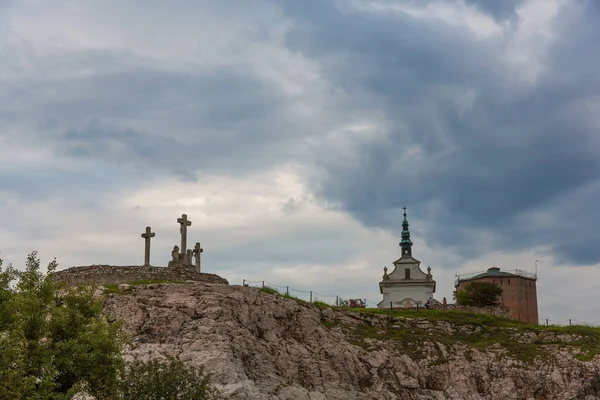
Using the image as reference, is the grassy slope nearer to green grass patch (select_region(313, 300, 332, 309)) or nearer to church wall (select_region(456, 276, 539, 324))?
green grass patch (select_region(313, 300, 332, 309))

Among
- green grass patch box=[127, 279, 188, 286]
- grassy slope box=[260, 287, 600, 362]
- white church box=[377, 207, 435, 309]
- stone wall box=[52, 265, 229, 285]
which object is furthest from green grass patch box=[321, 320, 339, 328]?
white church box=[377, 207, 435, 309]

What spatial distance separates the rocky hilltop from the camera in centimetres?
4656

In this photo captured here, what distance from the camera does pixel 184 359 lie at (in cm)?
4434

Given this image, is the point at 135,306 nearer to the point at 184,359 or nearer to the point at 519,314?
the point at 184,359

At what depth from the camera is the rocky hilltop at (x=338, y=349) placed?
1833 inches

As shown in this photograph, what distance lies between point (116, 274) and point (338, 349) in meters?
15.3

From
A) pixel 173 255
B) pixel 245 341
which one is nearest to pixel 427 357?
pixel 245 341

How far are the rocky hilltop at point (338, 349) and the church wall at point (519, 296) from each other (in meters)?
21.6

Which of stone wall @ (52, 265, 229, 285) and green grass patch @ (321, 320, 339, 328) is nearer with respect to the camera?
stone wall @ (52, 265, 229, 285)

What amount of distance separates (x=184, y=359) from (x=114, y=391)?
33.7 ft

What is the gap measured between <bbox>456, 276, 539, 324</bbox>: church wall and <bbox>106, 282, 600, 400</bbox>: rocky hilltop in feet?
70.8

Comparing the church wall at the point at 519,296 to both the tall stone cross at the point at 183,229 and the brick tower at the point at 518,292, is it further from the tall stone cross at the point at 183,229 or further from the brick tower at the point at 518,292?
the tall stone cross at the point at 183,229

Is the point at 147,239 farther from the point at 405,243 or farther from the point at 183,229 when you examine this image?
the point at 405,243

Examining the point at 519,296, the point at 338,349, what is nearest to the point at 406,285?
the point at 519,296
